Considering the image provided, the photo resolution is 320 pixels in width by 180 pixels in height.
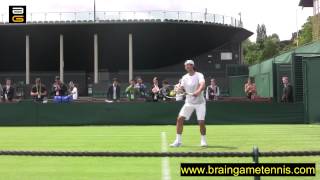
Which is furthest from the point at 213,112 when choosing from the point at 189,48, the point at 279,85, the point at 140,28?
the point at 189,48

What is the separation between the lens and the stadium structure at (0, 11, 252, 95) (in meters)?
55.5

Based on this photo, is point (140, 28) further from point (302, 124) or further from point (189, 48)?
point (302, 124)

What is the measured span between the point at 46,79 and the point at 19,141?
145 feet

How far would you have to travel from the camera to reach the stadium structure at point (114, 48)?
55.5 m

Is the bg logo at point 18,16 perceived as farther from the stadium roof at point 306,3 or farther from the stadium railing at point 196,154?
the stadium railing at point 196,154

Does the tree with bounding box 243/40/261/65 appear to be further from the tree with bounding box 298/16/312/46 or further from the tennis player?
the tennis player

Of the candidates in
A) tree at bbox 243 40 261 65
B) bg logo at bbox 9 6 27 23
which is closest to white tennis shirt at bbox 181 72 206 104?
bg logo at bbox 9 6 27 23

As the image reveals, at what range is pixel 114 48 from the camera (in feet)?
189

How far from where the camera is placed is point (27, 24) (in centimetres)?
5531

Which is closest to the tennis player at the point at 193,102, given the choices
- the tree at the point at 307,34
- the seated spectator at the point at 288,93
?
the seated spectator at the point at 288,93

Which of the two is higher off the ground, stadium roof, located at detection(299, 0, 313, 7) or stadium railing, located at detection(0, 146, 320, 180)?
stadium roof, located at detection(299, 0, 313, 7)

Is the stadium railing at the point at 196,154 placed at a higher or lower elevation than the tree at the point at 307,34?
lower

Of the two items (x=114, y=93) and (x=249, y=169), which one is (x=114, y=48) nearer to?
(x=114, y=93)

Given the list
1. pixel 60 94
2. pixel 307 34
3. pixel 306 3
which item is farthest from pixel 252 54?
pixel 60 94
